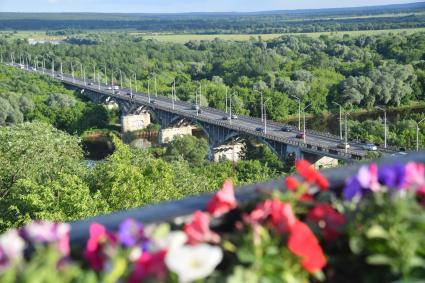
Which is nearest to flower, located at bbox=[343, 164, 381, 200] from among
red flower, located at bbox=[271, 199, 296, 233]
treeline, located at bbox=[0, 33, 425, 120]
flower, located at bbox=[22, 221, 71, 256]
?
red flower, located at bbox=[271, 199, 296, 233]

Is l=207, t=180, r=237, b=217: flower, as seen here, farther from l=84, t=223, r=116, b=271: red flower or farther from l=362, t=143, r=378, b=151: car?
l=362, t=143, r=378, b=151: car

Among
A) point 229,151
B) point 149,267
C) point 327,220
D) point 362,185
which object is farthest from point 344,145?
point 149,267

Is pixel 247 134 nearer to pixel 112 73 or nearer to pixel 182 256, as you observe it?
pixel 182 256

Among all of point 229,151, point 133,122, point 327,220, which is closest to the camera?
point 327,220

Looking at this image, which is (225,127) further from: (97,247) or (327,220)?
(97,247)

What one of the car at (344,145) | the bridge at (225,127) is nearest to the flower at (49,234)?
the bridge at (225,127)

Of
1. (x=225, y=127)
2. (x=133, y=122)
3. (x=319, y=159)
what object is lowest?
(x=133, y=122)

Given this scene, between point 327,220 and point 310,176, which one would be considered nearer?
point 327,220
